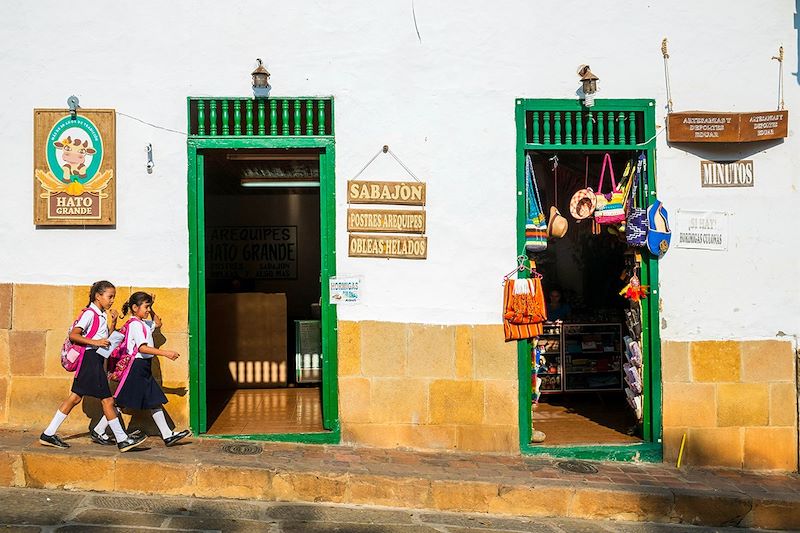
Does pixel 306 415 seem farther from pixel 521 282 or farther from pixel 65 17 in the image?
pixel 65 17

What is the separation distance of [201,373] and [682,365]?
4.78 m

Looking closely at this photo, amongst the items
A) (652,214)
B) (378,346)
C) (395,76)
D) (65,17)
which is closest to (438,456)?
(378,346)

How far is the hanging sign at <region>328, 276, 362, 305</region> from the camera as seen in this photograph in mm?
7242

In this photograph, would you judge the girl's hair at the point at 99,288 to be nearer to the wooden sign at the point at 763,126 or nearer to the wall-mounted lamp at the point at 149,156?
the wall-mounted lamp at the point at 149,156

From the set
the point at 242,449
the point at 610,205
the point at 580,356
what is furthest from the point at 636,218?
the point at 242,449

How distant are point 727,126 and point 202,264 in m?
5.38

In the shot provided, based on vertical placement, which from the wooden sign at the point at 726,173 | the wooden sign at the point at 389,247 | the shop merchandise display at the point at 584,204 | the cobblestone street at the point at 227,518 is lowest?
the cobblestone street at the point at 227,518

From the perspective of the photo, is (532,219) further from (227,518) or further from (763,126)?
(227,518)

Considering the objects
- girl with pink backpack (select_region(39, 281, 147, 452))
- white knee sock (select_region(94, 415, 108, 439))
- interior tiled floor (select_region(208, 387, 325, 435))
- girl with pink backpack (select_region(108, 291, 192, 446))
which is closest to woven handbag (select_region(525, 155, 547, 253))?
interior tiled floor (select_region(208, 387, 325, 435))

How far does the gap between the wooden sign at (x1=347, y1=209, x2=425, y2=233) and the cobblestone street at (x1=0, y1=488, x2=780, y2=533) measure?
265cm

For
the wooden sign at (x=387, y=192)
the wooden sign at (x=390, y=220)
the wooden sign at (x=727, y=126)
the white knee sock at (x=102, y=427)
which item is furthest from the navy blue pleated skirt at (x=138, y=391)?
the wooden sign at (x=727, y=126)

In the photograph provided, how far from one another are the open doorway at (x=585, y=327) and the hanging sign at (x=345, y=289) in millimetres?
2036

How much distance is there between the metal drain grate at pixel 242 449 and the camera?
22.5 ft

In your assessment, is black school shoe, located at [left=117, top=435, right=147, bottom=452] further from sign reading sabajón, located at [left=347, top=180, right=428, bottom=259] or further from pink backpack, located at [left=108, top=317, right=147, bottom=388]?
sign reading sabajón, located at [left=347, top=180, right=428, bottom=259]
